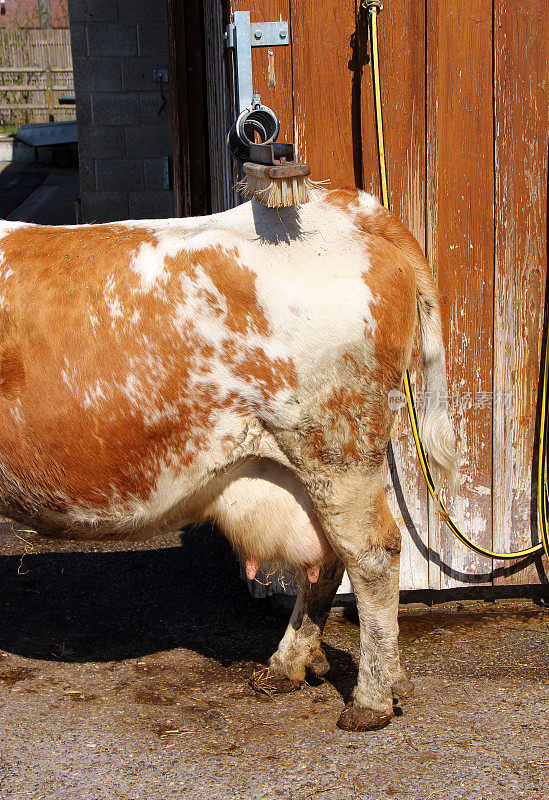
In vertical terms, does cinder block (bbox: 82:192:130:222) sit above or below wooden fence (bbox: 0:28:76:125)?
below

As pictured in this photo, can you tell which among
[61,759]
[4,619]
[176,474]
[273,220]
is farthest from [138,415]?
[4,619]

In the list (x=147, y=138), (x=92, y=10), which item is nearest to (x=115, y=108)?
(x=147, y=138)

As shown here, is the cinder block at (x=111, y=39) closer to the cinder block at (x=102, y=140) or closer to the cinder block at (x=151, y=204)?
the cinder block at (x=102, y=140)

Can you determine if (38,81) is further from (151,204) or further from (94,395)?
(94,395)

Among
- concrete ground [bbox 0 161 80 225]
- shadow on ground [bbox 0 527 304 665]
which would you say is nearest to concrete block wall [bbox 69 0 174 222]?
concrete ground [bbox 0 161 80 225]

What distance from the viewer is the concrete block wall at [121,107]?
918 centimetres

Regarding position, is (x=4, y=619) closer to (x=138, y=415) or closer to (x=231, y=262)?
(x=138, y=415)

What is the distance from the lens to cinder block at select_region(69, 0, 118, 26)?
358 inches

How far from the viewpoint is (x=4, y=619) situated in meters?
3.96

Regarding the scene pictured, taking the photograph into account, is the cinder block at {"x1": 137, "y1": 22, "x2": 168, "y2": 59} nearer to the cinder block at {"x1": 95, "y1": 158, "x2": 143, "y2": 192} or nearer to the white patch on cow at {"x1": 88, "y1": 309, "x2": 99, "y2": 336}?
the cinder block at {"x1": 95, "y1": 158, "x2": 143, "y2": 192}

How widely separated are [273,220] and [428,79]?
113 centimetres

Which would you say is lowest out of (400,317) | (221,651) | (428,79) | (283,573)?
(221,651)

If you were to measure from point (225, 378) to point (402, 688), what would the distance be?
4.06 ft

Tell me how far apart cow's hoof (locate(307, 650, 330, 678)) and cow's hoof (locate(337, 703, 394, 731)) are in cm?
24
